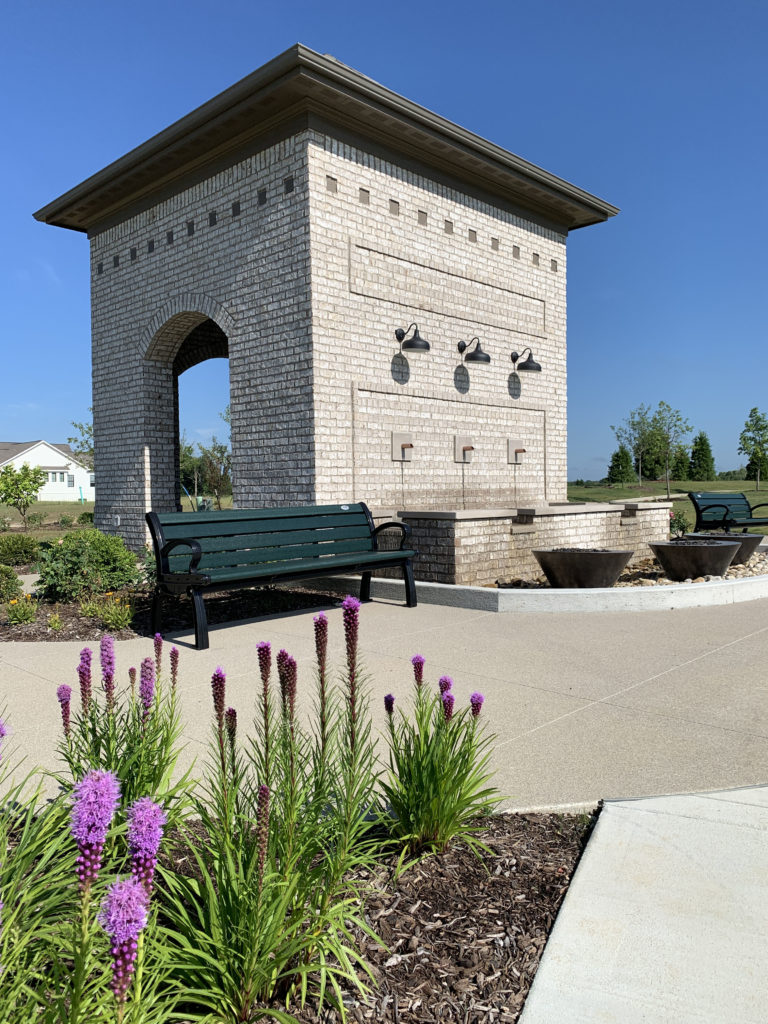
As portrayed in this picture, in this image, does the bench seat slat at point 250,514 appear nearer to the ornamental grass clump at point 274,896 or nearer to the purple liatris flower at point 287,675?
the ornamental grass clump at point 274,896

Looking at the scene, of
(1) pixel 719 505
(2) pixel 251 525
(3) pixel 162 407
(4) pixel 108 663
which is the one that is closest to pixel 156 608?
(2) pixel 251 525

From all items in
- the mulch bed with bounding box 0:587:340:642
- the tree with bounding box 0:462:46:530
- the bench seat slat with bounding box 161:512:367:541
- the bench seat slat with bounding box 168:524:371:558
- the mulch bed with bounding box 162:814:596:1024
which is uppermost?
the tree with bounding box 0:462:46:530

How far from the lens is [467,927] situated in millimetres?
2096

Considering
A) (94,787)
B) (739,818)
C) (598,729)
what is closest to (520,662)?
(598,729)

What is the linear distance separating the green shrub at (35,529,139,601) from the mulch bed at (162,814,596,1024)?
6444 mm

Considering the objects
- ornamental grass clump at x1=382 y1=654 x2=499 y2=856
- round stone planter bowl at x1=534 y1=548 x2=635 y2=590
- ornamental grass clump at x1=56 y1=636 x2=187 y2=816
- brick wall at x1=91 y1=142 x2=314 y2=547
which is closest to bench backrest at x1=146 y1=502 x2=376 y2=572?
brick wall at x1=91 y1=142 x2=314 y2=547

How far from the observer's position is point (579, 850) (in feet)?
8.39

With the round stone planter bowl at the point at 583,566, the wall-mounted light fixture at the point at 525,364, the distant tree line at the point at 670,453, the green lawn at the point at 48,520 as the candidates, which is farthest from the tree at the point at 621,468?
the round stone planter bowl at the point at 583,566

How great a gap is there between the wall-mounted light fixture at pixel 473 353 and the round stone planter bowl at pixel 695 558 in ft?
15.1

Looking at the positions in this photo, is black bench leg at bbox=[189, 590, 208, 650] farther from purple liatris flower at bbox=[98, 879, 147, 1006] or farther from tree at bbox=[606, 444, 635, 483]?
tree at bbox=[606, 444, 635, 483]

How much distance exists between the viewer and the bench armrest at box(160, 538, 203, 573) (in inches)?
247

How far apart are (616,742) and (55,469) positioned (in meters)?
72.8

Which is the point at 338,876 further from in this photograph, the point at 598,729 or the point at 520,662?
the point at 520,662

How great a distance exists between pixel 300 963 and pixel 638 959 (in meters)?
0.90
